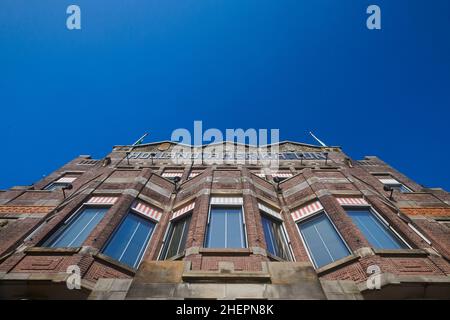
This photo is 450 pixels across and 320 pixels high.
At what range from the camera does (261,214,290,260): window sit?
11320 mm

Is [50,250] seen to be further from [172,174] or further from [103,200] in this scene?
[172,174]

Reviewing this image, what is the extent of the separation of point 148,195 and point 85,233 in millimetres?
3705

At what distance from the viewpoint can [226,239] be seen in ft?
35.7

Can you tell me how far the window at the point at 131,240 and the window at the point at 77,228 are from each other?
48.1 inches

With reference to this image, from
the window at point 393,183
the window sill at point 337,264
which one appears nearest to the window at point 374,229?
the window sill at point 337,264

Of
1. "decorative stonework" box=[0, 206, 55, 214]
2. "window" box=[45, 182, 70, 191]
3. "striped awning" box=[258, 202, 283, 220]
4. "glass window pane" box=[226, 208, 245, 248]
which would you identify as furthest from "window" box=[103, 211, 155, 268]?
"window" box=[45, 182, 70, 191]

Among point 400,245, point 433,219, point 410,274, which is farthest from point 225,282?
point 433,219

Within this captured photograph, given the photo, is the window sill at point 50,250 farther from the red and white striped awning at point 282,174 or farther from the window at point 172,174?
the red and white striped awning at point 282,174

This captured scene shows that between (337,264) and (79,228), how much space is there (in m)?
10.6

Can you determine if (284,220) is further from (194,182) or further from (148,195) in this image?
(148,195)

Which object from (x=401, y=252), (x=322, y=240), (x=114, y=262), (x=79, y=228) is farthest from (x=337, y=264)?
(x=79, y=228)

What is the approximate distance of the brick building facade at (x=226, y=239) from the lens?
25.7 ft
